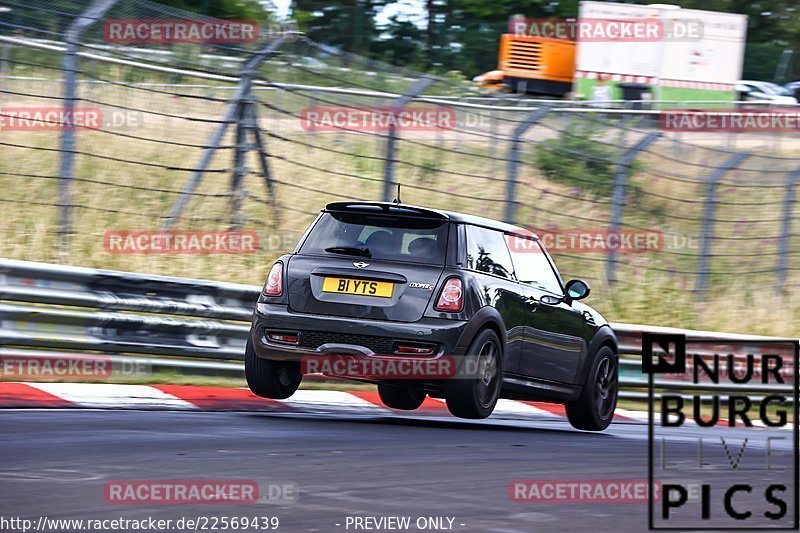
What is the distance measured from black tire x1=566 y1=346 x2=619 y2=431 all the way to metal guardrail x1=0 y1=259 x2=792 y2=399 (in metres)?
2.81

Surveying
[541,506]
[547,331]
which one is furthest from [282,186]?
[541,506]

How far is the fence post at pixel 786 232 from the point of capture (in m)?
17.1

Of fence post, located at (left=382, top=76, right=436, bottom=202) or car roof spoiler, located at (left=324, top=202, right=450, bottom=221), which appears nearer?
car roof spoiler, located at (left=324, top=202, right=450, bottom=221)

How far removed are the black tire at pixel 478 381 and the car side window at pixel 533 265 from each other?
30.8 inches

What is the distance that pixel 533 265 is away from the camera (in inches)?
390

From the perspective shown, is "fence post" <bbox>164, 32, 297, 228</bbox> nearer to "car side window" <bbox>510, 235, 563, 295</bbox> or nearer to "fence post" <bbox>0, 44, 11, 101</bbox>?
"fence post" <bbox>0, 44, 11, 101</bbox>

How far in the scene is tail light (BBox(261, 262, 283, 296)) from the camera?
8977 mm

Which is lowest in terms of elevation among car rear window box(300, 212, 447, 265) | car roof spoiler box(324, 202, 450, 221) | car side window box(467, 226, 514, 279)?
car side window box(467, 226, 514, 279)

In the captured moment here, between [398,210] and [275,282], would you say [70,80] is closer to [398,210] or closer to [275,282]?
[275,282]

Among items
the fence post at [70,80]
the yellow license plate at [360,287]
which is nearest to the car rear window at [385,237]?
the yellow license plate at [360,287]

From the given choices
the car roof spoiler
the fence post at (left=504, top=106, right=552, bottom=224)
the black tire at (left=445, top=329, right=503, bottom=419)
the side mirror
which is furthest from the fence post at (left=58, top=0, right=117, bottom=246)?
the black tire at (left=445, top=329, right=503, bottom=419)

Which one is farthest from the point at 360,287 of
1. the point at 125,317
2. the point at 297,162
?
the point at 297,162

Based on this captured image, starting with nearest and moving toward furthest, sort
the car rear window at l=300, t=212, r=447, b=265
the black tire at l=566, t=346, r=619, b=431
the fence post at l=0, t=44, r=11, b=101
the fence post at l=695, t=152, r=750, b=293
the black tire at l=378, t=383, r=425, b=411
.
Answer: the car rear window at l=300, t=212, r=447, b=265 → the black tire at l=566, t=346, r=619, b=431 → the black tire at l=378, t=383, r=425, b=411 → the fence post at l=0, t=44, r=11, b=101 → the fence post at l=695, t=152, r=750, b=293

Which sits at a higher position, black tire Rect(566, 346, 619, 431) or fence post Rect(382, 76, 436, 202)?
fence post Rect(382, 76, 436, 202)
